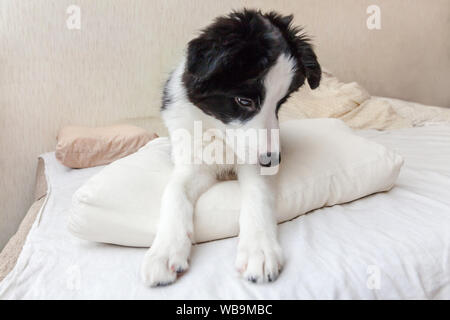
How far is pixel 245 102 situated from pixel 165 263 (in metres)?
0.57

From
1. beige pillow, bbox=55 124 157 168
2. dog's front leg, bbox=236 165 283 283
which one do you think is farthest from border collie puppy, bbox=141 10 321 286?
beige pillow, bbox=55 124 157 168

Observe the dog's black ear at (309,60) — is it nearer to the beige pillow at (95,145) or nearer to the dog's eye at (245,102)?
the dog's eye at (245,102)

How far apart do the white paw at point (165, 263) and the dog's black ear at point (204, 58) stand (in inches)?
20.2

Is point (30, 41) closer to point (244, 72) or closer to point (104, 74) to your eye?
point (104, 74)

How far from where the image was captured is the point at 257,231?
895 millimetres

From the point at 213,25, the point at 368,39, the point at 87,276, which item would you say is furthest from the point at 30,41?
the point at 368,39

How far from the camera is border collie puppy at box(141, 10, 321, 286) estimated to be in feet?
2.79

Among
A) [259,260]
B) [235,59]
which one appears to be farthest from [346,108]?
[259,260]

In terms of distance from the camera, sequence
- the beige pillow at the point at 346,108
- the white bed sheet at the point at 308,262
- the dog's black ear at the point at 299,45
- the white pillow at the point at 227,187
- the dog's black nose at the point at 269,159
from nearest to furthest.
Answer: the white bed sheet at the point at 308,262
the white pillow at the point at 227,187
the dog's black nose at the point at 269,159
the dog's black ear at the point at 299,45
the beige pillow at the point at 346,108

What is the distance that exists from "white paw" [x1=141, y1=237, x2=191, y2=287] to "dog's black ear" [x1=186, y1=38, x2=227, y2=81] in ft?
1.69

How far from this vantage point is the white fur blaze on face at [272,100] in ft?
3.42

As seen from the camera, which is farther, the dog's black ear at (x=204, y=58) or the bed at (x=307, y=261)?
the dog's black ear at (x=204, y=58)

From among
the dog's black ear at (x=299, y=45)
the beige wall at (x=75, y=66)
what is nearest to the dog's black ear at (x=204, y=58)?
the dog's black ear at (x=299, y=45)

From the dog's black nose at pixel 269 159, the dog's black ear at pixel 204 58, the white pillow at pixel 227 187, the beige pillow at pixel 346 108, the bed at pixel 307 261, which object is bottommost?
the bed at pixel 307 261
